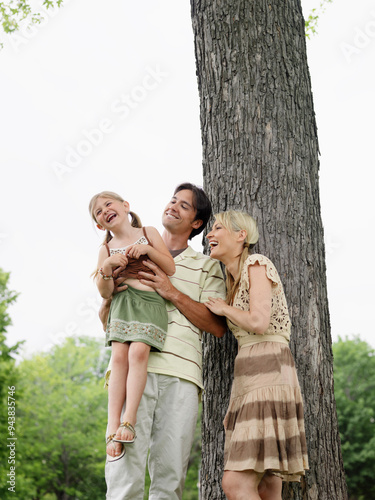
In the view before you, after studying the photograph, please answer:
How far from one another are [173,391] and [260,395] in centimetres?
48

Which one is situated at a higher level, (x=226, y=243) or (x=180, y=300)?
(x=226, y=243)

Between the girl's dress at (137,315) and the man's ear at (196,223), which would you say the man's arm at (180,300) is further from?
the man's ear at (196,223)

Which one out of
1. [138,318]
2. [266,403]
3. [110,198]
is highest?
[110,198]

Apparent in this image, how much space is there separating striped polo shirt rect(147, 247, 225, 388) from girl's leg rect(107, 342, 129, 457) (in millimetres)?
162

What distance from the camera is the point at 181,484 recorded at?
321 cm

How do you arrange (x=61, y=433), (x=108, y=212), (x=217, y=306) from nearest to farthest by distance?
(x=217, y=306) → (x=108, y=212) → (x=61, y=433)

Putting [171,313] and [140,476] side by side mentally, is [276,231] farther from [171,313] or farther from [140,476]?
[140,476]

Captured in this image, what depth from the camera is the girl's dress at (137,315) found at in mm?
3195

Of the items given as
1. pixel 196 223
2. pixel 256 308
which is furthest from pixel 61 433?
pixel 256 308

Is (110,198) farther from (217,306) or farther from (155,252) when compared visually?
(217,306)

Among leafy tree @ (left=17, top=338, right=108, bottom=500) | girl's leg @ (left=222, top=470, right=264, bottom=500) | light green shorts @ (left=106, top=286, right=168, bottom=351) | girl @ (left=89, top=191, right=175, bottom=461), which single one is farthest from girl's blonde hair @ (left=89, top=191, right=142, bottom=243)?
leafy tree @ (left=17, top=338, right=108, bottom=500)

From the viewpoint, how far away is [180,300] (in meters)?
3.43

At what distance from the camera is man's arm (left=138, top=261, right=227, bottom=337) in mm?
3408

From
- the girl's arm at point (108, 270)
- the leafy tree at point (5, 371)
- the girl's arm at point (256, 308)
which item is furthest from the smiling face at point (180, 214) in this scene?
the leafy tree at point (5, 371)
